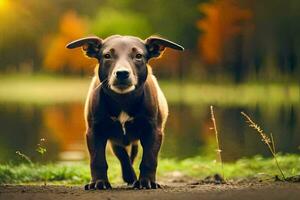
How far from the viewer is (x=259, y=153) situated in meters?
21.5

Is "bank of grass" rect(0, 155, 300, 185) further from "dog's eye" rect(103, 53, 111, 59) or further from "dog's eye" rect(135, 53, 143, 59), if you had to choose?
"dog's eye" rect(103, 53, 111, 59)

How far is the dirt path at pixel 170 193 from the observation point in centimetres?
1002

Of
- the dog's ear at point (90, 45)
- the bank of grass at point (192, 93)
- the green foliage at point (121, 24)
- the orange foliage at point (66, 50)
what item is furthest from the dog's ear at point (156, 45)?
the orange foliage at point (66, 50)

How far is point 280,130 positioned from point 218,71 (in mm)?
26326

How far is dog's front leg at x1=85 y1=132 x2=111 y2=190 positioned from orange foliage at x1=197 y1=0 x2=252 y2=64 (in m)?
38.0

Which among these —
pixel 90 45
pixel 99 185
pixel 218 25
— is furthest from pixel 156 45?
pixel 218 25

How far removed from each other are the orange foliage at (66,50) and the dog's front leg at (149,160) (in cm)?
4920

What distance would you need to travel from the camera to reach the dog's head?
11008mm

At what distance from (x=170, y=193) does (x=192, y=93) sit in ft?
129

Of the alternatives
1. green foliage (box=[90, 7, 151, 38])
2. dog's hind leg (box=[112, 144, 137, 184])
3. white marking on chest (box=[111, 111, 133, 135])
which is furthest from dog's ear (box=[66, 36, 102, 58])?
green foliage (box=[90, 7, 151, 38])

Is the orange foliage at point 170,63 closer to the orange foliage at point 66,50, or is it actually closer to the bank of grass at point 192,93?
the bank of grass at point 192,93

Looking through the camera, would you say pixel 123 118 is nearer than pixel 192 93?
Yes

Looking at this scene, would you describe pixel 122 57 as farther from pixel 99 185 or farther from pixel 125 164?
pixel 125 164

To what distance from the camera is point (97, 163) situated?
11570 millimetres
